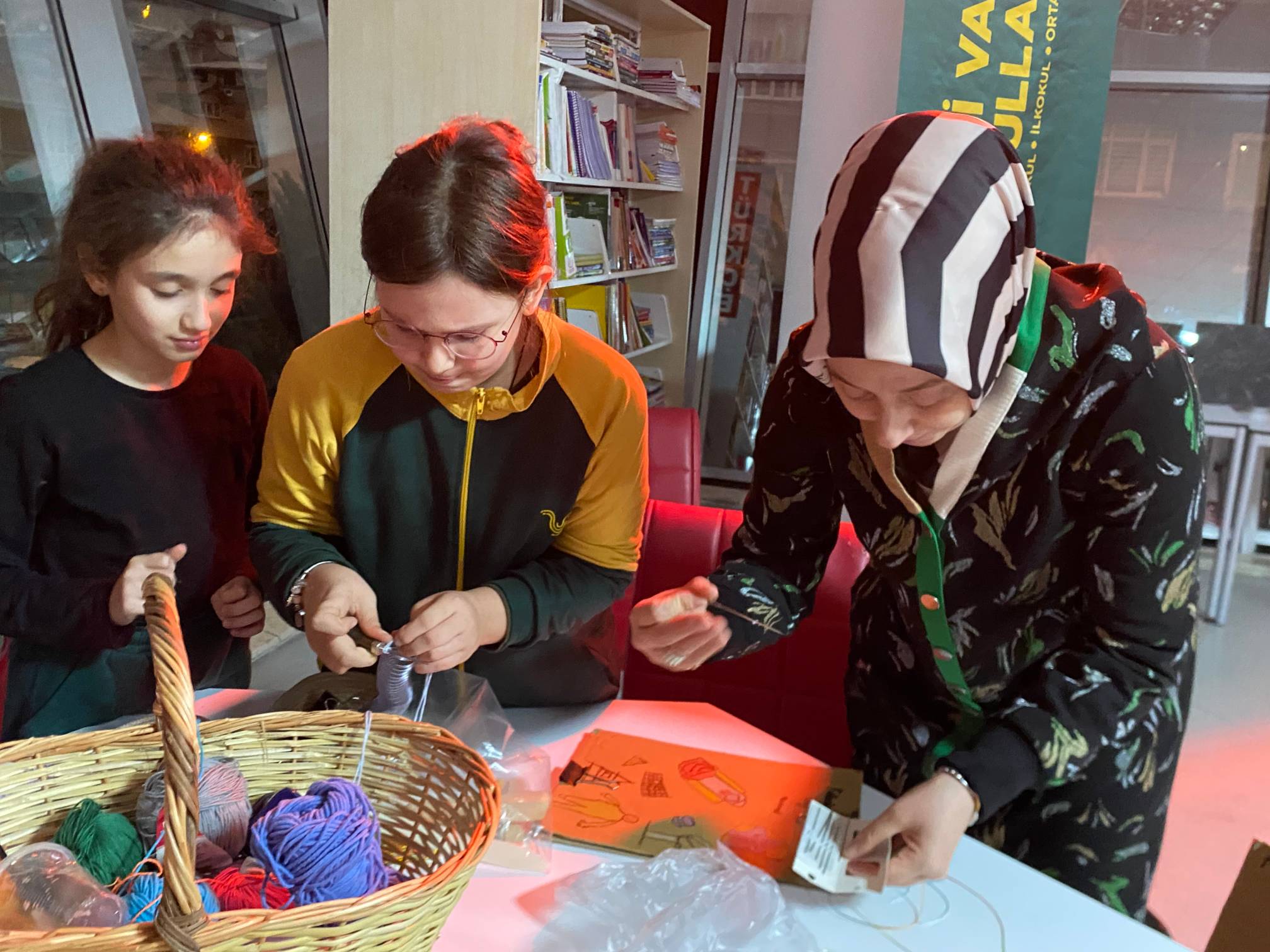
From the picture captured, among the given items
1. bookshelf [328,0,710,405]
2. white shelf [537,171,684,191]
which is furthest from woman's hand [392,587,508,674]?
white shelf [537,171,684,191]

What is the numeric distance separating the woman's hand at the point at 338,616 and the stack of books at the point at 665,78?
3.41m

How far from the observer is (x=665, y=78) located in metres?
4.13

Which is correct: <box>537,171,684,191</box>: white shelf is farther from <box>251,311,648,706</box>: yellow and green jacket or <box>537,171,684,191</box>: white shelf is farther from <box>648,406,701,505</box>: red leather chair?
<box>251,311,648,706</box>: yellow and green jacket

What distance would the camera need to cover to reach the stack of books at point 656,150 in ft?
13.8

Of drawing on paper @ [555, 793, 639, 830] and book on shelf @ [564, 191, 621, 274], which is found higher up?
book on shelf @ [564, 191, 621, 274]

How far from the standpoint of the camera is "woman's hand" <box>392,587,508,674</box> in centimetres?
106

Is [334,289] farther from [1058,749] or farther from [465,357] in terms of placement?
[1058,749]

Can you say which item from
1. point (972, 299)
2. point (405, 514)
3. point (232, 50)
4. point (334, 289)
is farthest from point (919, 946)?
point (232, 50)

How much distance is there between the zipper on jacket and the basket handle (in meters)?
0.48

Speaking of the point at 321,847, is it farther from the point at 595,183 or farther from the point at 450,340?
the point at 595,183

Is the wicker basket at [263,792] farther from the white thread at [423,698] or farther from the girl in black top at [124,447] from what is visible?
the girl in black top at [124,447]

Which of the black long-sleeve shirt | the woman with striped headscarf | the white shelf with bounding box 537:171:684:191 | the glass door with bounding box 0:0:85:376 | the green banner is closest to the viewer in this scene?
the woman with striped headscarf

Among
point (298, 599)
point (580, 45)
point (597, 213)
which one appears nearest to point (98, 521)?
point (298, 599)

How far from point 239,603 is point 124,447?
0.93 ft
